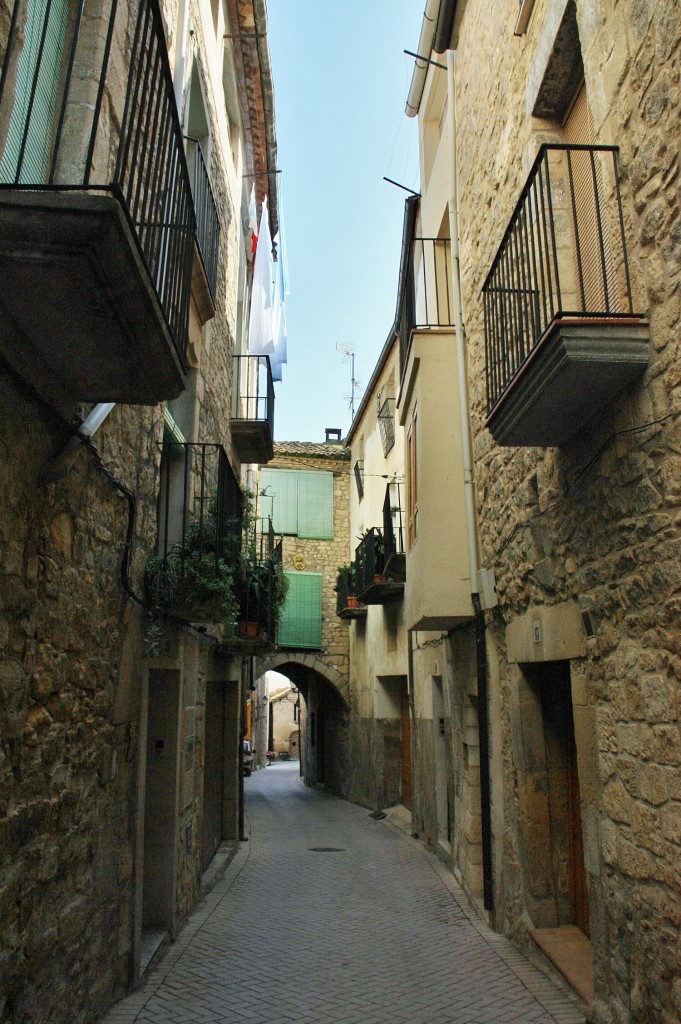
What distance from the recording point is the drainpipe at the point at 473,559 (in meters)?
6.51

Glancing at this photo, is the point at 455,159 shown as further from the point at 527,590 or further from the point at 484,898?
the point at 484,898

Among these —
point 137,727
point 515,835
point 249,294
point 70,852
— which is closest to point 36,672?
point 70,852

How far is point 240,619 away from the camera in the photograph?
28.3 feet

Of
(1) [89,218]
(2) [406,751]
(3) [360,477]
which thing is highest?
(3) [360,477]

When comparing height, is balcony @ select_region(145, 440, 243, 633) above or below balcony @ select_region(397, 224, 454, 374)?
below

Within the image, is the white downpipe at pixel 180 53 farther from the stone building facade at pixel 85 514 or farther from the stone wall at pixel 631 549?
the stone wall at pixel 631 549

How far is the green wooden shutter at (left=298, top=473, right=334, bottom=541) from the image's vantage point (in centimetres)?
2062

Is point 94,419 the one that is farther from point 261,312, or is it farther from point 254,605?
point 261,312

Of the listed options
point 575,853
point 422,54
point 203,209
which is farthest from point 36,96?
point 422,54

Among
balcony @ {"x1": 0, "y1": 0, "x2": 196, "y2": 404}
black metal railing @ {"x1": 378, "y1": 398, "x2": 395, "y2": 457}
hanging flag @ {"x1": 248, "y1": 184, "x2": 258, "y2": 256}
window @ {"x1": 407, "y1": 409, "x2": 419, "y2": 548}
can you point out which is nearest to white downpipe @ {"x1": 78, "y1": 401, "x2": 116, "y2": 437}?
balcony @ {"x1": 0, "y1": 0, "x2": 196, "y2": 404}

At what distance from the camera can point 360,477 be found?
19.3m

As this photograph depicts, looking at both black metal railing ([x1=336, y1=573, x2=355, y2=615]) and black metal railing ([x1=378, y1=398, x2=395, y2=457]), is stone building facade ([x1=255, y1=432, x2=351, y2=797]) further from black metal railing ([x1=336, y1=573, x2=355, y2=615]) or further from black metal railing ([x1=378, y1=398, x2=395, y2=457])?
black metal railing ([x1=378, y1=398, x2=395, y2=457])

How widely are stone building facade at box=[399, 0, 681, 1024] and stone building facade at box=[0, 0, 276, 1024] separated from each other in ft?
6.16

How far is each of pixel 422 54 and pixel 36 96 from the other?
7.49 metres
